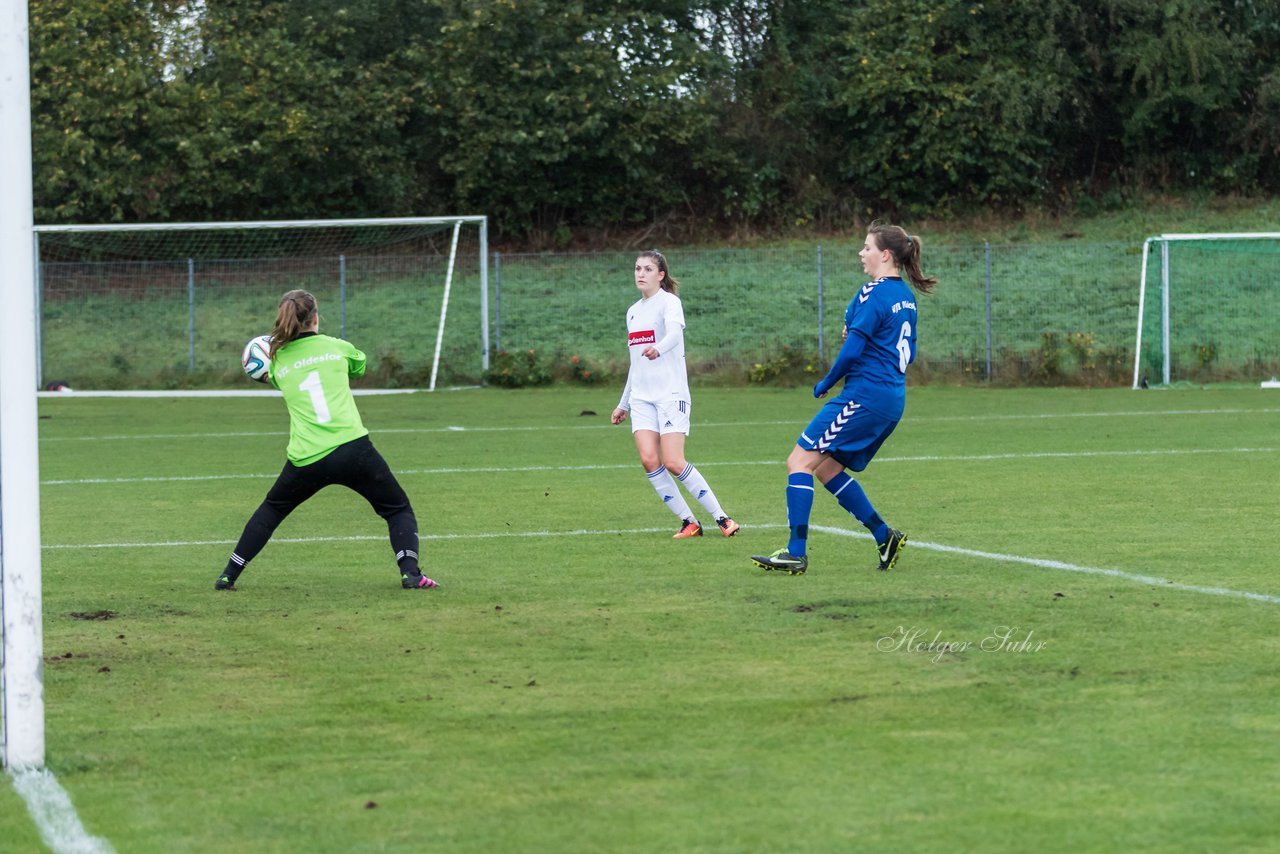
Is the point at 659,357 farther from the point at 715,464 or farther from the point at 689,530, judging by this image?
the point at 715,464

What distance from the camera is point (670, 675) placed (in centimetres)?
559

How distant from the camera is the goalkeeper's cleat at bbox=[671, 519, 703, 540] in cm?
941

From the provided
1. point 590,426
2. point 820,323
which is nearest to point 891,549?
point 590,426

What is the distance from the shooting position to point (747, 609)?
6898mm

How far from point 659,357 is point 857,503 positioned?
6.71ft

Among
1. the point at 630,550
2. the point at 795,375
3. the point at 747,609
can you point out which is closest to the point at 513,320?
the point at 795,375

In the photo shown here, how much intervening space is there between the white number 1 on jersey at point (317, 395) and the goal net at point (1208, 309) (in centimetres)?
1911

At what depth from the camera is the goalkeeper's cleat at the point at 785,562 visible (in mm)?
7863

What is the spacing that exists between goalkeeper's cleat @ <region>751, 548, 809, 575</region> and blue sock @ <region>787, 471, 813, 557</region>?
0.08 feet

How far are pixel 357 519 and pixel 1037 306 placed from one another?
19.2 metres

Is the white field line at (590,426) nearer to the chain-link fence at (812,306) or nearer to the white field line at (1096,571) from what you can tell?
the chain-link fence at (812,306)

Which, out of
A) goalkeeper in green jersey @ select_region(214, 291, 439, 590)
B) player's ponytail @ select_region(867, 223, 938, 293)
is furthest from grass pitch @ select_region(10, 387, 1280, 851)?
player's ponytail @ select_region(867, 223, 938, 293)

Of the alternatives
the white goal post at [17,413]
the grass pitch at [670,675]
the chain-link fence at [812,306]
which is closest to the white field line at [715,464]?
the grass pitch at [670,675]

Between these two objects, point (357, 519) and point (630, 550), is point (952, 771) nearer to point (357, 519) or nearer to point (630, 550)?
point (630, 550)
